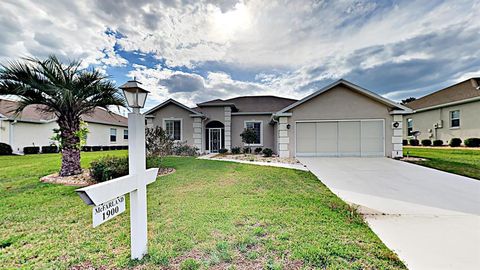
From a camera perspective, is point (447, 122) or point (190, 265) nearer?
point (190, 265)

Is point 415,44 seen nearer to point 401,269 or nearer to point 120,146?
point 401,269

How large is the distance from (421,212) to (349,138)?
9409 mm

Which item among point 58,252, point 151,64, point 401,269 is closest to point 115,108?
point 151,64

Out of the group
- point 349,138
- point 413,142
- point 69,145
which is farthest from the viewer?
point 413,142

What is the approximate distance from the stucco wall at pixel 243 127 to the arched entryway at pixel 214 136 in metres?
0.98

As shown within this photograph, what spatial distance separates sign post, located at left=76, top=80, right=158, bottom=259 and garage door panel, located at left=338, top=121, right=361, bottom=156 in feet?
40.9

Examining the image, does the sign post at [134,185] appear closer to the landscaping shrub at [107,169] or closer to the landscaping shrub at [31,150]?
the landscaping shrub at [107,169]

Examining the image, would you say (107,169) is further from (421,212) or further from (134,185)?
(421,212)

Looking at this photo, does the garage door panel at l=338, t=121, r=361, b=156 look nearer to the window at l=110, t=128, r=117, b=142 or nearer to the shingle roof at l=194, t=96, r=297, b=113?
the shingle roof at l=194, t=96, r=297, b=113

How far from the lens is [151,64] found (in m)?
13.2

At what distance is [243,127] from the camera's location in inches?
693

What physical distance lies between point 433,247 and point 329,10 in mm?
10691

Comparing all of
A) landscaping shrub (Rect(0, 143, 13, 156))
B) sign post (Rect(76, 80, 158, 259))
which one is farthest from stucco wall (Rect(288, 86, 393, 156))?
landscaping shrub (Rect(0, 143, 13, 156))

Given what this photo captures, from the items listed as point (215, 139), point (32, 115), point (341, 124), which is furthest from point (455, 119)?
point (32, 115)
